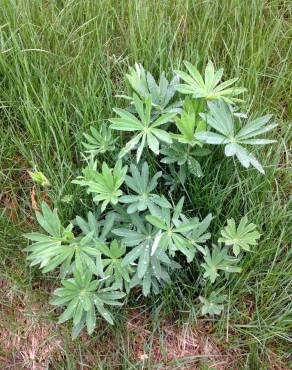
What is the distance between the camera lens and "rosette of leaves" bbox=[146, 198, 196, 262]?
1.63 metres

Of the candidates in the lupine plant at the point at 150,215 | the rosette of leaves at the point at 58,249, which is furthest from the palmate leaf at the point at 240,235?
the rosette of leaves at the point at 58,249

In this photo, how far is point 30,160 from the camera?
1951mm

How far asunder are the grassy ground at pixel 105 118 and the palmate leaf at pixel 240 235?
0.34ft

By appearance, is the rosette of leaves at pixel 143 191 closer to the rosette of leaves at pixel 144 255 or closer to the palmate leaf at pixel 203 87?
the rosette of leaves at pixel 144 255

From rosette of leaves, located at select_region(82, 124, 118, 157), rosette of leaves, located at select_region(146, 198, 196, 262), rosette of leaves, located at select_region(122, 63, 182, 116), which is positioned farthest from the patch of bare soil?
rosette of leaves, located at select_region(122, 63, 182, 116)

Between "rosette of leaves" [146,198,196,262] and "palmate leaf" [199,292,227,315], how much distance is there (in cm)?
22

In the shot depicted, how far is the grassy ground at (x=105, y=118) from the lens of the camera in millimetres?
1838

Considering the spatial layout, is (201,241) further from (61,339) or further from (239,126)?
(61,339)

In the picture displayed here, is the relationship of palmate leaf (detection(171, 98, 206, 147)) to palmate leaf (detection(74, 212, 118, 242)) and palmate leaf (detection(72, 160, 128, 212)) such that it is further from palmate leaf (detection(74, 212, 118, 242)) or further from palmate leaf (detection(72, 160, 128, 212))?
palmate leaf (detection(74, 212, 118, 242))

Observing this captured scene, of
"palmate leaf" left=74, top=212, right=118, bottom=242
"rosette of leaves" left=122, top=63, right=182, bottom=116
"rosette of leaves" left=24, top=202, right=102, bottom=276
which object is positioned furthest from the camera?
"rosette of leaves" left=122, top=63, right=182, bottom=116

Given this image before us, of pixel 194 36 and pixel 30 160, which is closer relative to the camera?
pixel 30 160

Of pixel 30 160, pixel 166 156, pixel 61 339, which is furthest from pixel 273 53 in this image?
pixel 61 339

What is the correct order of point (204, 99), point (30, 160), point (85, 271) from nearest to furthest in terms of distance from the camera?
point (85, 271), point (204, 99), point (30, 160)

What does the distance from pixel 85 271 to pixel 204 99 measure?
0.69m
